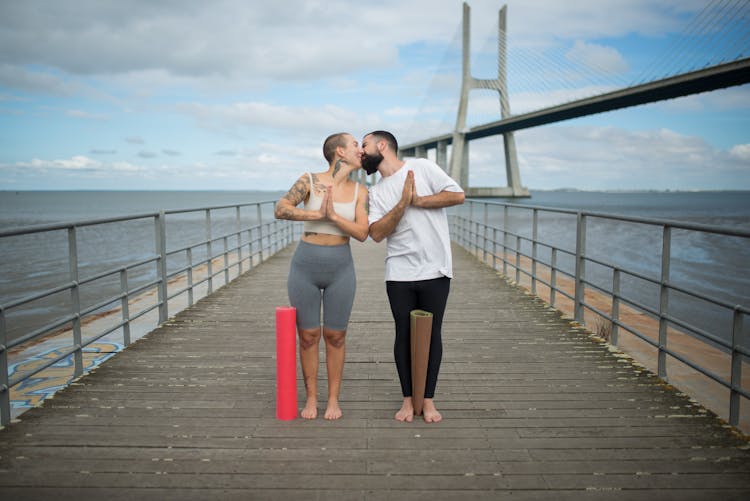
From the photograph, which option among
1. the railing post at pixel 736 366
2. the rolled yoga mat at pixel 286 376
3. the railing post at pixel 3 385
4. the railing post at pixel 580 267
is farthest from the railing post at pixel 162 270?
the railing post at pixel 736 366

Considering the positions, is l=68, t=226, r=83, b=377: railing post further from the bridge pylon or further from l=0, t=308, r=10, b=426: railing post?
the bridge pylon

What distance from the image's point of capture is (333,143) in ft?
9.88

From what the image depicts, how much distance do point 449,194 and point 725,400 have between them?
16.4 feet

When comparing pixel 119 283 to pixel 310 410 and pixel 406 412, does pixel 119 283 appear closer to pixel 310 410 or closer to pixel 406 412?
pixel 310 410

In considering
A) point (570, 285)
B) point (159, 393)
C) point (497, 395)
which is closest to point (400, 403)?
point (497, 395)

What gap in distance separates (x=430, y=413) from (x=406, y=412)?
0.43ft

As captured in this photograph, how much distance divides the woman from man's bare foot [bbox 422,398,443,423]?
1.99ft

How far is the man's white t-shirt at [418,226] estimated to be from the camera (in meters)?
2.99

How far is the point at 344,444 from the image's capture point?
2.86 m

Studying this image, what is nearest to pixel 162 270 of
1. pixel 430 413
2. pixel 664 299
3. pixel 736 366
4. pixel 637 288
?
pixel 430 413

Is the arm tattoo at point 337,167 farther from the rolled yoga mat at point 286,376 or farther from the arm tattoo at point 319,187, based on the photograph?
the rolled yoga mat at point 286,376

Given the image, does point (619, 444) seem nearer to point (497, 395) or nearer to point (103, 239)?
point (497, 395)

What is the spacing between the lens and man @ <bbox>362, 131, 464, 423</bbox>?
296cm

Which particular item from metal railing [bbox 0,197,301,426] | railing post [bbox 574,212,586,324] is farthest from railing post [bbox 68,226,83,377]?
railing post [bbox 574,212,586,324]
